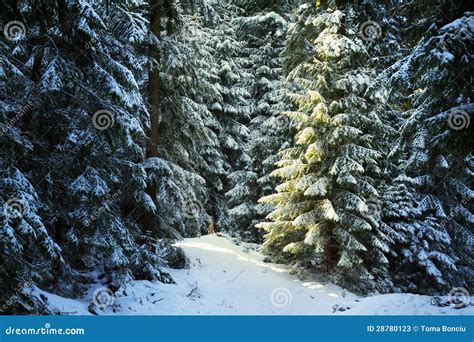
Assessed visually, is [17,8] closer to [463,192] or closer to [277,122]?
[277,122]

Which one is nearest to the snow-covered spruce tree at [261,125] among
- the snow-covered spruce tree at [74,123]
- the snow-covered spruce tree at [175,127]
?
the snow-covered spruce tree at [175,127]

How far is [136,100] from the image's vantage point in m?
8.75

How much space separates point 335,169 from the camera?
1310 centimetres

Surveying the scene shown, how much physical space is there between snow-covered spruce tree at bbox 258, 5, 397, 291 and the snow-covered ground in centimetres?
110

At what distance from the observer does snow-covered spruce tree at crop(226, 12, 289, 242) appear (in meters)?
18.5

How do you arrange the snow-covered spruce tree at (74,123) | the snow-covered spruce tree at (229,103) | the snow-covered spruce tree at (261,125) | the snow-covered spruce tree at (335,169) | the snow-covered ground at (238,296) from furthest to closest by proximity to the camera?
the snow-covered spruce tree at (229,103), the snow-covered spruce tree at (261,125), the snow-covered spruce tree at (335,169), the snow-covered ground at (238,296), the snow-covered spruce tree at (74,123)

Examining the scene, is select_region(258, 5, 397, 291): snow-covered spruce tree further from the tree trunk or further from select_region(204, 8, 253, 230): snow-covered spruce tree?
select_region(204, 8, 253, 230): snow-covered spruce tree

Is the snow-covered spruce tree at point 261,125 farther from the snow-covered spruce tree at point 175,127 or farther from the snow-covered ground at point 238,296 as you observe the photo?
the snow-covered spruce tree at point 175,127

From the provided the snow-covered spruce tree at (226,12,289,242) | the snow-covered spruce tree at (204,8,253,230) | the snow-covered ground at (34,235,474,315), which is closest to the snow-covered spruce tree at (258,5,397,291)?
the snow-covered ground at (34,235,474,315)

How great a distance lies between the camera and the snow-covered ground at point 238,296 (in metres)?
8.96

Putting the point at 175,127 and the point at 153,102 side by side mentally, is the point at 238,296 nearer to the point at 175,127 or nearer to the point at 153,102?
the point at 175,127

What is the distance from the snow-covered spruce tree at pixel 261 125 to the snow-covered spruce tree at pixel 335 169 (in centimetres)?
322

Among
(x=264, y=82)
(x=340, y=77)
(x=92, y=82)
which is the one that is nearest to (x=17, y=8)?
(x=92, y=82)

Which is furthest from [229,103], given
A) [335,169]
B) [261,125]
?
[335,169]
